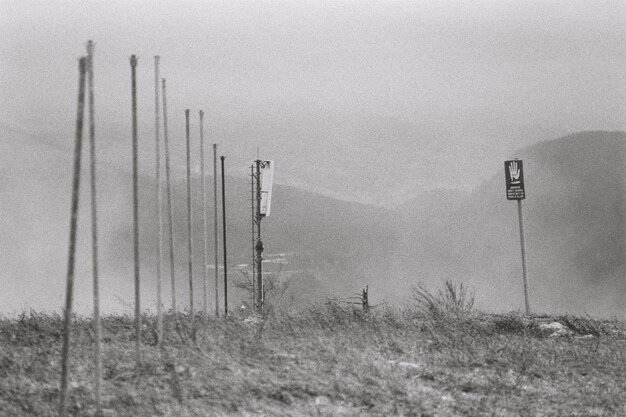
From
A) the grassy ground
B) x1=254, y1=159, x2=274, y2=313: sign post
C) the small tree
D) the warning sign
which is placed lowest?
the grassy ground

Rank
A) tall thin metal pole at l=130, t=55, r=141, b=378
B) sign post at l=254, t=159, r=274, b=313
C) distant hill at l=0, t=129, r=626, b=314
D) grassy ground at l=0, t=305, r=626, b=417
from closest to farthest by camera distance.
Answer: grassy ground at l=0, t=305, r=626, b=417 < tall thin metal pole at l=130, t=55, r=141, b=378 < sign post at l=254, t=159, r=274, b=313 < distant hill at l=0, t=129, r=626, b=314

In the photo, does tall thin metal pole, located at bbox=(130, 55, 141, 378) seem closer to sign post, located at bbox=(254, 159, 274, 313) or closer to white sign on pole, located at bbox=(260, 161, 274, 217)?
sign post, located at bbox=(254, 159, 274, 313)

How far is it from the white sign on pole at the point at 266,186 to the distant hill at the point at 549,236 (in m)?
75.6

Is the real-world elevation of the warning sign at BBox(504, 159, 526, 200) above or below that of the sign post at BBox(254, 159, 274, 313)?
below

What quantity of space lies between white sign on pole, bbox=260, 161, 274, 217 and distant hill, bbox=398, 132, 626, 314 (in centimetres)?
7559

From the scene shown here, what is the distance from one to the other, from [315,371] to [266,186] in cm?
2704

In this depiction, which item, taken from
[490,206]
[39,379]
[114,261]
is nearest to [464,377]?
[39,379]

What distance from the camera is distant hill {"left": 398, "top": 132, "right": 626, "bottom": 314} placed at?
123038mm

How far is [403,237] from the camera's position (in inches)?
7219

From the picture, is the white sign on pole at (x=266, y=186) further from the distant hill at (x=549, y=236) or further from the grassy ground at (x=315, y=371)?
the distant hill at (x=549, y=236)

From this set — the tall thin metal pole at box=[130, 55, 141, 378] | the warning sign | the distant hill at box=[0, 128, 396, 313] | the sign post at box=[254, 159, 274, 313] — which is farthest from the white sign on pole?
the distant hill at box=[0, 128, 396, 313]

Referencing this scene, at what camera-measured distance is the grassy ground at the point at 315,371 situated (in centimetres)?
1090

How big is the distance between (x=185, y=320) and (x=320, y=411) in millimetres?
6675

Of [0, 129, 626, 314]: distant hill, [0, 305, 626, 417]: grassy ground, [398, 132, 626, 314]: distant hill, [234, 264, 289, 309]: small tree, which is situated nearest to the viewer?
[0, 305, 626, 417]: grassy ground
